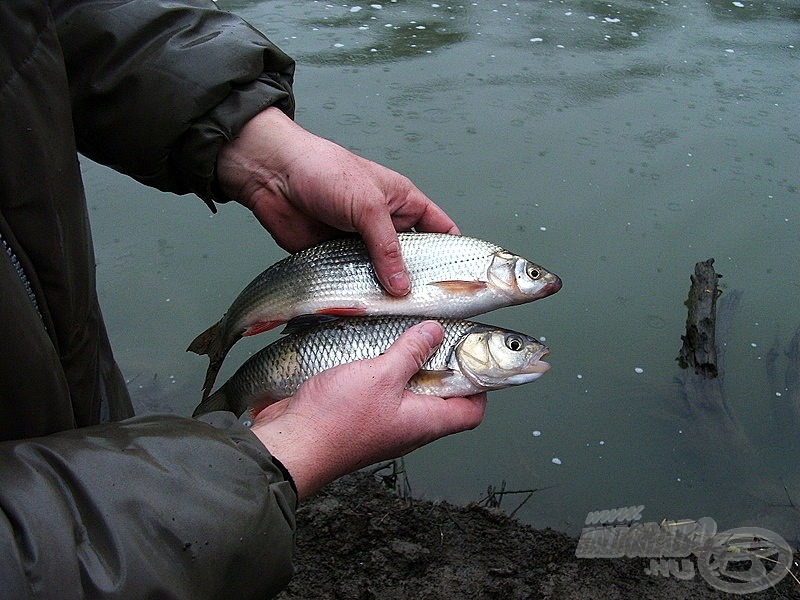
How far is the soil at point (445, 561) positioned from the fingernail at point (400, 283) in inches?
36.7

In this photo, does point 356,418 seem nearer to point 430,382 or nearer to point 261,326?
point 430,382

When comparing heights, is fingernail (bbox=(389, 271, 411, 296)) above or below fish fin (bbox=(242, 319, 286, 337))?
above

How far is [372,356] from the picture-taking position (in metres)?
2.29

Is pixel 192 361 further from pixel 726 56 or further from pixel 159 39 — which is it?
pixel 726 56

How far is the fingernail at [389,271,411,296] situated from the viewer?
7.82 feet

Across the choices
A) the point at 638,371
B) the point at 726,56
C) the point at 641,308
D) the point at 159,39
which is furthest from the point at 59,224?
the point at 726,56

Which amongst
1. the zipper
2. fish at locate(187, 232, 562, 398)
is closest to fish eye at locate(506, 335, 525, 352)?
fish at locate(187, 232, 562, 398)

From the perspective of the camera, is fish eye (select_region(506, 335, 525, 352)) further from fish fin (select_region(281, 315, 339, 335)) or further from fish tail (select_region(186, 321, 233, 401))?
fish tail (select_region(186, 321, 233, 401))

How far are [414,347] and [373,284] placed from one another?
1.14ft

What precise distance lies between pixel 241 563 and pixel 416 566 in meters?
1.46

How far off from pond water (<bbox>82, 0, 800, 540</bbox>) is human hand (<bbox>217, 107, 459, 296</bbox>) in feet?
4.28

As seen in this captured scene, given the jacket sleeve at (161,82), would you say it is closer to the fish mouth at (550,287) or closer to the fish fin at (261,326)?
the fish fin at (261,326)

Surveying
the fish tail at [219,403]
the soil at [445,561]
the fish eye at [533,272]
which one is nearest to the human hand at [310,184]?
the fish eye at [533,272]

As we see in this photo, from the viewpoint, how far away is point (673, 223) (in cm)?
455
